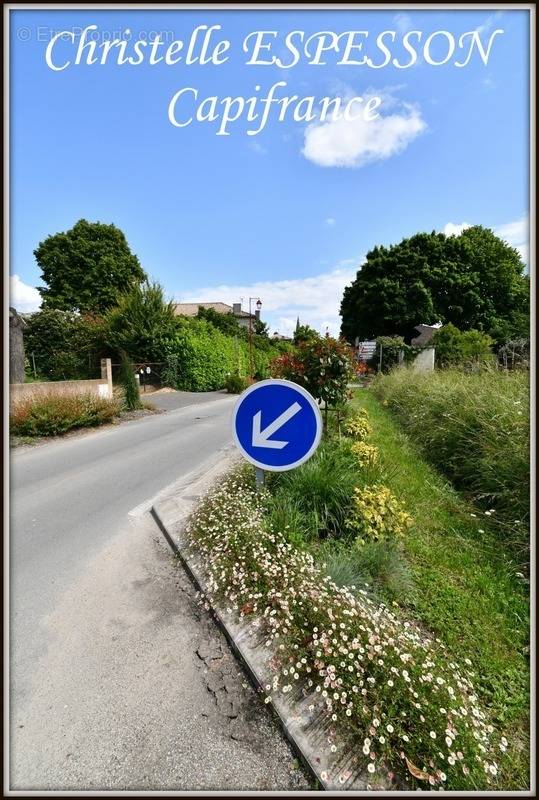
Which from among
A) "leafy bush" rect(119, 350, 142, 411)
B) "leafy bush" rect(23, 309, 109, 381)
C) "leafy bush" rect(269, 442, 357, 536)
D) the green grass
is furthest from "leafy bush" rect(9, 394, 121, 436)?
"leafy bush" rect(23, 309, 109, 381)

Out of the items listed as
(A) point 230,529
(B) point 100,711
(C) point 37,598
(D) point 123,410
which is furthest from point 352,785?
(D) point 123,410

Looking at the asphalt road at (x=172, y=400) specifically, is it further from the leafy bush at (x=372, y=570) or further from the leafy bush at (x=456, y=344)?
the leafy bush at (x=456, y=344)

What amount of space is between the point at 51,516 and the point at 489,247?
3684 centimetres

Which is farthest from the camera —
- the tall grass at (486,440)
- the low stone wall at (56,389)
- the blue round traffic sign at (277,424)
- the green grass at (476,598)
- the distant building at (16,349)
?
the distant building at (16,349)

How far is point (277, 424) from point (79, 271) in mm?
32980

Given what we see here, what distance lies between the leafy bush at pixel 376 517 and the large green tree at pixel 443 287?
25.8m

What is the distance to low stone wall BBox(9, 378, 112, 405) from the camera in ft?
27.2

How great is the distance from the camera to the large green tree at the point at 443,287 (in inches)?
1061

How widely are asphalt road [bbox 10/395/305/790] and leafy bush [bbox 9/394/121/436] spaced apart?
4625 mm

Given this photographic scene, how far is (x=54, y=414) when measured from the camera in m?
7.88

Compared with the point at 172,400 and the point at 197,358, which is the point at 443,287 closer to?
the point at 197,358

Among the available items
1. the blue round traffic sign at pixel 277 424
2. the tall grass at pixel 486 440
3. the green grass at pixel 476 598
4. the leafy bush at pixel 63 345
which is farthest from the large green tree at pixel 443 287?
the blue round traffic sign at pixel 277 424

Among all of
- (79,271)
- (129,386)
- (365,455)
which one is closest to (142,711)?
(365,455)

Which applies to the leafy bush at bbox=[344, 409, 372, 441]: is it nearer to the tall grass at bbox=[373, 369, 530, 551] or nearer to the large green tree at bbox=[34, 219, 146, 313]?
the tall grass at bbox=[373, 369, 530, 551]
